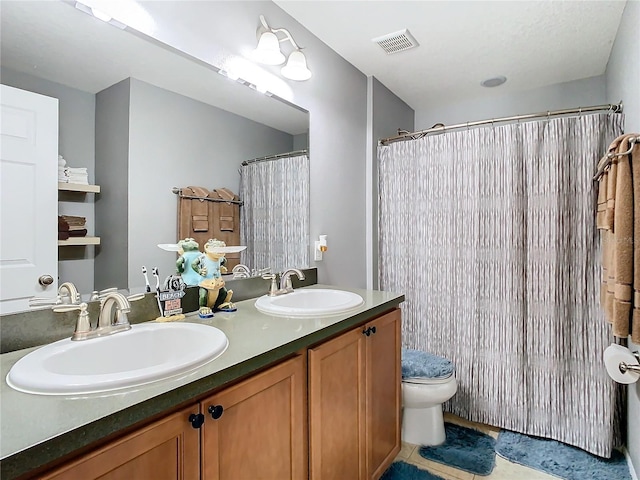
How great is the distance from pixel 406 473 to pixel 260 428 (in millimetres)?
1197

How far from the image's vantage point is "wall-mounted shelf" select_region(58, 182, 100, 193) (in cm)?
112

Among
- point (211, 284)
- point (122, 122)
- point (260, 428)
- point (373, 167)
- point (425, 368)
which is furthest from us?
point (373, 167)

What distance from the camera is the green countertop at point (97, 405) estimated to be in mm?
568

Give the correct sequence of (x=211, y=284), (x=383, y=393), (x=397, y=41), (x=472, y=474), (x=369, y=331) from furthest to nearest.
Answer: (x=397, y=41)
(x=472, y=474)
(x=383, y=393)
(x=369, y=331)
(x=211, y=284)

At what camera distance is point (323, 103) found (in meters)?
2.20

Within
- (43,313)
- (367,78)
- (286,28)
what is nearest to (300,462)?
(43,313)

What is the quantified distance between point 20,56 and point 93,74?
0.67 feet

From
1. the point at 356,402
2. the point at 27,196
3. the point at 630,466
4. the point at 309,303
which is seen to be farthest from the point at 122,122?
the point at 630,466

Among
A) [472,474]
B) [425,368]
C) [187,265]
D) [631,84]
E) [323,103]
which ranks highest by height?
[323,103]

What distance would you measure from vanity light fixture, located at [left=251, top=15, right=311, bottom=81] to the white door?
0.92 m

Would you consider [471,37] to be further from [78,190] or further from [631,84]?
[78,190]

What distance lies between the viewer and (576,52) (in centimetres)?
224

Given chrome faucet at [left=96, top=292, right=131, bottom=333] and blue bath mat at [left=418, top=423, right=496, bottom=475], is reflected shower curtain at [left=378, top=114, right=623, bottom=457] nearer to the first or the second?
blue bath mat at [left=418, top=423, right=496, bottom=475]

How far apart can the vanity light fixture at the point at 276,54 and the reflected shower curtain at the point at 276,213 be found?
0.44 metres
